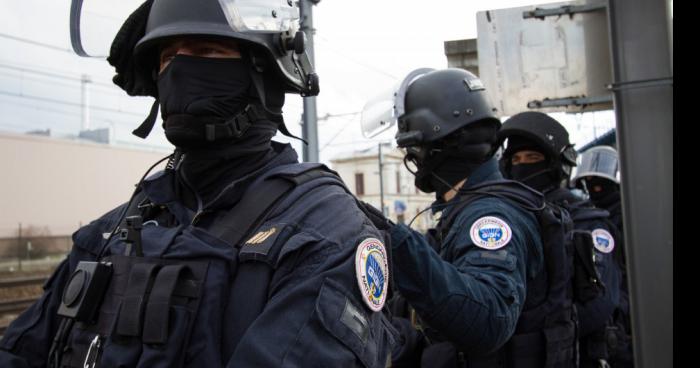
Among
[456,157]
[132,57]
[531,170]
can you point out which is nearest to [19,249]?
[531,170]

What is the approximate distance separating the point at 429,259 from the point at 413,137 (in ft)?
3.70

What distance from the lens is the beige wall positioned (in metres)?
11.3

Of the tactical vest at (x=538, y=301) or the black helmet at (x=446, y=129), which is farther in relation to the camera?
the black helmet at (x=446, y=129)

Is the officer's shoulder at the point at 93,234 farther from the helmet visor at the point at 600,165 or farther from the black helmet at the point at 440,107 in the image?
the helmet visor at the point at 600,165

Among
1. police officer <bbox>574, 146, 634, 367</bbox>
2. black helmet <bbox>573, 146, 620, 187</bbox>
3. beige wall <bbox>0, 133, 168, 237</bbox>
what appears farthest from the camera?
beige wall <bbox>0, 133, 168, 237</bbox>

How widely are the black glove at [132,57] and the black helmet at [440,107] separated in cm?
145

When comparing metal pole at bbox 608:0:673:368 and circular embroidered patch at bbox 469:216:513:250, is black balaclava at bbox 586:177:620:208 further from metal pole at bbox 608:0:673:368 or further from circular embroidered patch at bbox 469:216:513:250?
circular embroidered patch at bbox 469:216:513:250

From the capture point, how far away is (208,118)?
1.61m

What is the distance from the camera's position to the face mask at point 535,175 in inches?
158

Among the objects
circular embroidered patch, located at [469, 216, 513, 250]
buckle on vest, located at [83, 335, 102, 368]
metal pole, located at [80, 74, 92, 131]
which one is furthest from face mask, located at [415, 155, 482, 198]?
metal pole, located at [80, 74, 92, 131]

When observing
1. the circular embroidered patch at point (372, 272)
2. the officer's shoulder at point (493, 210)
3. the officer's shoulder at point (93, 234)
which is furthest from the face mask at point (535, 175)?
the officer's shoulder at point (93, 234)

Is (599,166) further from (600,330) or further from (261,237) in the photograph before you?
(261,237)

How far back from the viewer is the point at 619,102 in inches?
102

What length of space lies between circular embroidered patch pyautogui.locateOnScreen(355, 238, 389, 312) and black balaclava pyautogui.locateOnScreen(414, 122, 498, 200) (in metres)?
1.56
